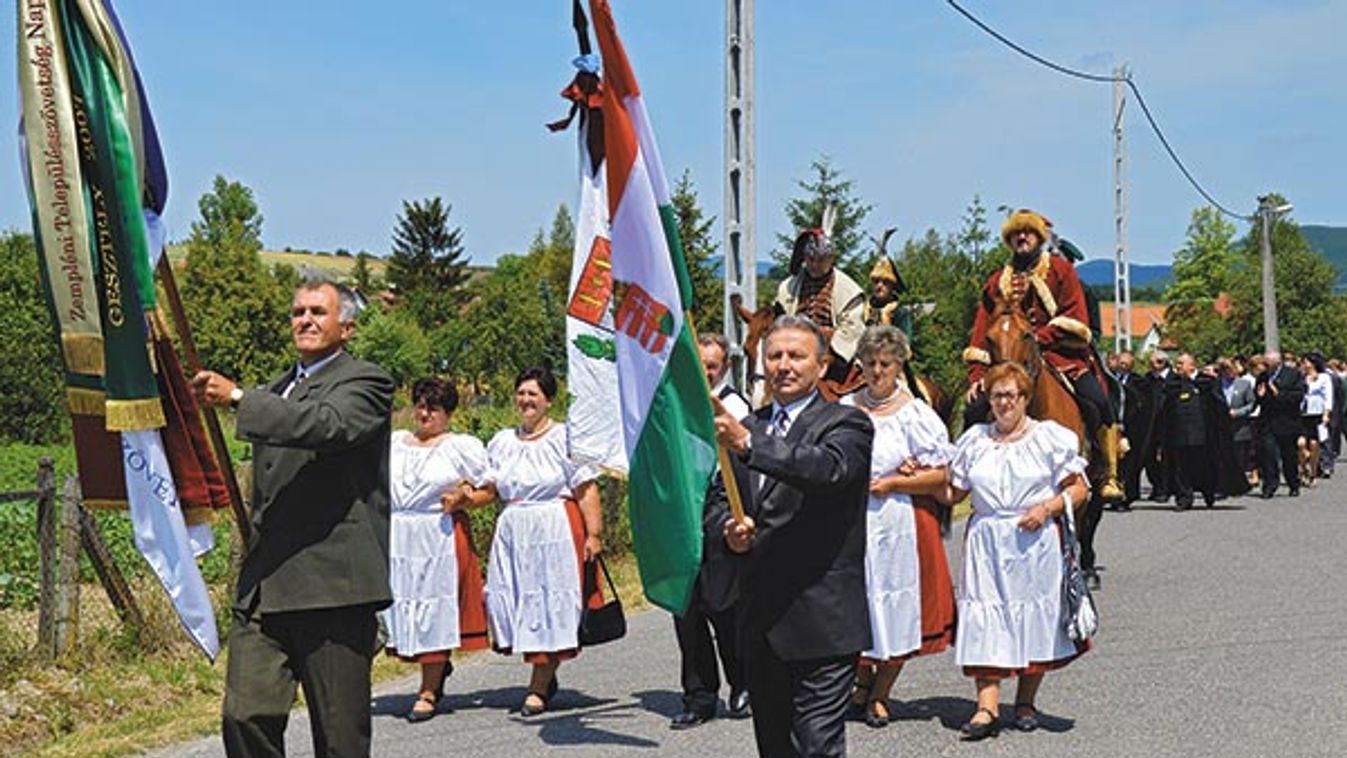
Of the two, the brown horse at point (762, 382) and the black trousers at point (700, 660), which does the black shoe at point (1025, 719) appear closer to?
the black trousers at point (700, 660)

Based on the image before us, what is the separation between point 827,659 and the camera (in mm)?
5391

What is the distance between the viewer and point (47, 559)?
9.90 meters

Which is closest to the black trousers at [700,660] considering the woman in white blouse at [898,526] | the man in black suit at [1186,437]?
the woman in white blouse at [898,526]

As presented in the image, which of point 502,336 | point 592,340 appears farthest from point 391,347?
point 592,340

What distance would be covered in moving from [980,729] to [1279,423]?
16.3 metres

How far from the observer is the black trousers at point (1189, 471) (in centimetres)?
2128

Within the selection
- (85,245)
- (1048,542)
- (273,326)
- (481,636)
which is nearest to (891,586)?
(1048,542)

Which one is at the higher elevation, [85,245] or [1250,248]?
[1250,248]

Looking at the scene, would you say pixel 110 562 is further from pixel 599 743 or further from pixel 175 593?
pixel 175 593

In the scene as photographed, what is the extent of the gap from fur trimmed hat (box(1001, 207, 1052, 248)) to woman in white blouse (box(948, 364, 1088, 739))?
3.29m

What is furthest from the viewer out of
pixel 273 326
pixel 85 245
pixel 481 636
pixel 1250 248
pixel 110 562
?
pixel 1250 248

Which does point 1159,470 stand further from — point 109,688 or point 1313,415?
point 109,688

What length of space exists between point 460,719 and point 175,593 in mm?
3706

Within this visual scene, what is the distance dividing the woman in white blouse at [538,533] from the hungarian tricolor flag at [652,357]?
11.4 feet
